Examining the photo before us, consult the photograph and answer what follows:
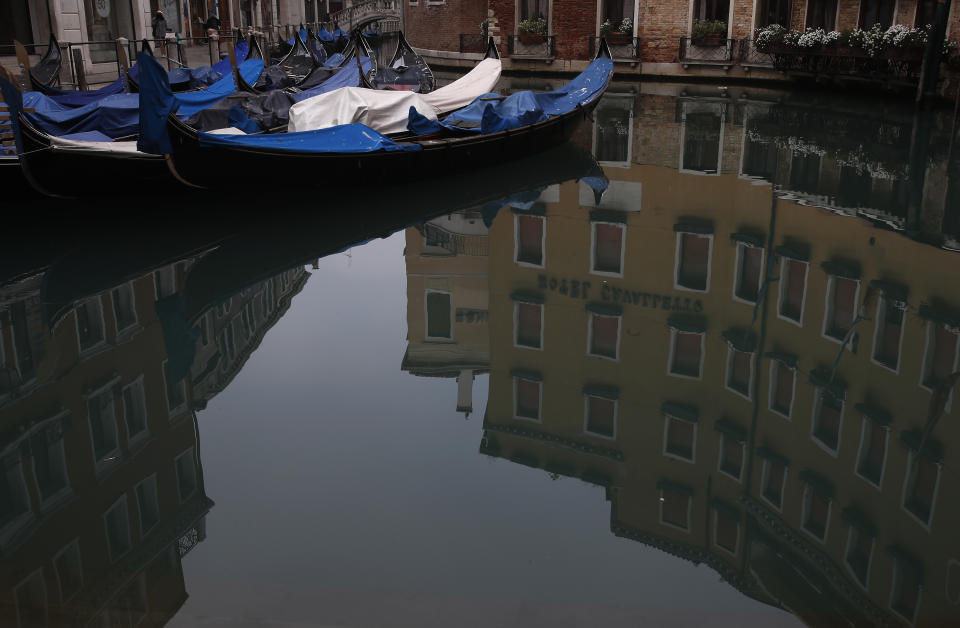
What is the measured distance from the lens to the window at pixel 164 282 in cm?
655

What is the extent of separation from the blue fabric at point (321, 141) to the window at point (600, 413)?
4489mm

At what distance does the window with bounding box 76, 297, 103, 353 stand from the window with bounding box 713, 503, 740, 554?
3.72 metres

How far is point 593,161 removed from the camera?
37.1 feet

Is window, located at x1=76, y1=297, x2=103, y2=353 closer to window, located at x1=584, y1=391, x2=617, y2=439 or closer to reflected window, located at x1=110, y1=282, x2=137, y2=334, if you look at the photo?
reflected window, located at x1=110, y1=282, x2=137, y2=334

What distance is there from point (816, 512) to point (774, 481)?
294 millimetres

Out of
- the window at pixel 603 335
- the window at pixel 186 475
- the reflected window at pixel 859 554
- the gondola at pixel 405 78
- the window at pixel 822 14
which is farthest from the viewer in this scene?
the window at pixel 822 14

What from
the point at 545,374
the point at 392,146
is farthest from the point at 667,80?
the point at 545,374

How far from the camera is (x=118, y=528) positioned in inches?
148

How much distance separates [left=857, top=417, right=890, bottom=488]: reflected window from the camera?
418cm

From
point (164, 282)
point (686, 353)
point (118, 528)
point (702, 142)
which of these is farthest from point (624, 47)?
point (118, 528)

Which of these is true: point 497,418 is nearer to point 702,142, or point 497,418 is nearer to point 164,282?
point 164,282

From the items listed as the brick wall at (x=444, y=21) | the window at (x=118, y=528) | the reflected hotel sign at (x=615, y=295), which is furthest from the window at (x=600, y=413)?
the brick wall at (x=444, y=21)

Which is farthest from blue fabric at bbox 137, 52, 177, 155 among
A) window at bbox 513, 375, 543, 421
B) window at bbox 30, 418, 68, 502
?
window at bbox 513, 375, 543, 421

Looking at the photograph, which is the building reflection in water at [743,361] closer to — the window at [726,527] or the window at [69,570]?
the window at [726,527]
